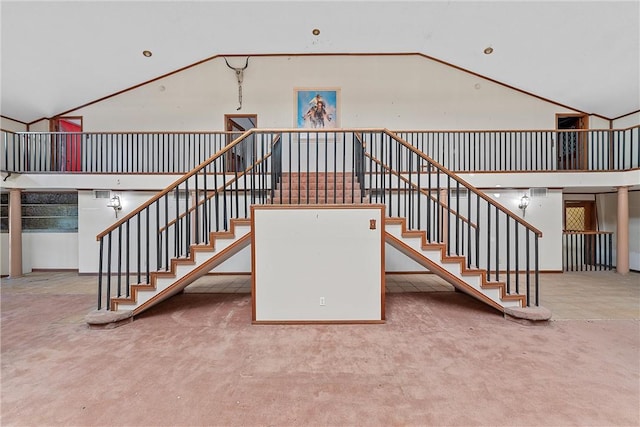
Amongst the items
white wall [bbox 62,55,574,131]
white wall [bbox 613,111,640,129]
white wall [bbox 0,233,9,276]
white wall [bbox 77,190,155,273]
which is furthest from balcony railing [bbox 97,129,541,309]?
white wall [bbox 613,111,640,129]

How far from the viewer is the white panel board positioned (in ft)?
11.1

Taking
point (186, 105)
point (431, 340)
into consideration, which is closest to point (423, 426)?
point (431, 340)

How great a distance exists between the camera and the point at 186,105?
7.15 metres

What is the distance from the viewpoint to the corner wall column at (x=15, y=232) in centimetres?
619

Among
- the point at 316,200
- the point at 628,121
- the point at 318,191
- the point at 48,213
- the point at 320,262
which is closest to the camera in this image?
the point at 320,262

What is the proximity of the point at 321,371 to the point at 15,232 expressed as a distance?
772cm

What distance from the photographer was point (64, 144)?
694 cm

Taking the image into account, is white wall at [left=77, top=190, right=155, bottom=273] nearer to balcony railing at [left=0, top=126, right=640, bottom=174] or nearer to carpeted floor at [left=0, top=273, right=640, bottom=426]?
balcony railing at [left=0, top=126, right=640, bottom=174]

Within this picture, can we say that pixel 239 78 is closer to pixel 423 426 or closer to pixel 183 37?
pixel 183 37

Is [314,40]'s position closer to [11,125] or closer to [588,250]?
[11,125]

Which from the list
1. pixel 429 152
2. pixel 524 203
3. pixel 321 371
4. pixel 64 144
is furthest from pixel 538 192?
pixel 64 144

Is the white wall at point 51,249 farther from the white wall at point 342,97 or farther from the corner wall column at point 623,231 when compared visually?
the corner wall column at point 623,231

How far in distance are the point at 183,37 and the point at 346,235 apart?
565cm

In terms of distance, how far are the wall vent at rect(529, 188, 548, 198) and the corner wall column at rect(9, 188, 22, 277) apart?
11164 millimetres
